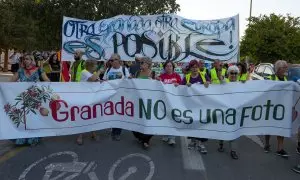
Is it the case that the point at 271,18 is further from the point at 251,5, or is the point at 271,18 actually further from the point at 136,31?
the point at 136,31

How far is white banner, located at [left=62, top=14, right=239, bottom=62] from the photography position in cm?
1014

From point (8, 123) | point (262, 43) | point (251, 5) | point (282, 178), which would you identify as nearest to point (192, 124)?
point (282, 178)

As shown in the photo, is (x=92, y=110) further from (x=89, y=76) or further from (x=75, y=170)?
(x=75, y=170)

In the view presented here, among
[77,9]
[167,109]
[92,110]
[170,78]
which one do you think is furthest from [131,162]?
[77,9]

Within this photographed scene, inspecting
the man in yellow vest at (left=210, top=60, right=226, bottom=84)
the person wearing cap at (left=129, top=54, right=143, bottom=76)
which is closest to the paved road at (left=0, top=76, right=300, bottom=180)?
the man in yellow vest at (left=210, top=60, right=226, bottom=84)

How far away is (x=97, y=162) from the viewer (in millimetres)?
5977

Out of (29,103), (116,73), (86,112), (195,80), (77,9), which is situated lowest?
(86,112)

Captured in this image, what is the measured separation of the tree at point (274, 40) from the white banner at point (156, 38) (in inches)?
1060

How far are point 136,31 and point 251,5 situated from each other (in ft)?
114

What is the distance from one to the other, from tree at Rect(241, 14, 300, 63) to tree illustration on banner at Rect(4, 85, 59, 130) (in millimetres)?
31639

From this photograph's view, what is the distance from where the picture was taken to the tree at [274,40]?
35.5 meters

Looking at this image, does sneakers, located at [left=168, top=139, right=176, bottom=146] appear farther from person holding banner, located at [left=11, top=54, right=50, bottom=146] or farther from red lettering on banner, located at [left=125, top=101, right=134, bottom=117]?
person holding banner, located at [left=11, top=54, right=50, bottom=146]

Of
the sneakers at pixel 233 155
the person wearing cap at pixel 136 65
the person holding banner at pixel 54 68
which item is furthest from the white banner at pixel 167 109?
the person holding banner at pixel 54 68

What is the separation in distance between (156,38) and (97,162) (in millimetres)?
5086
